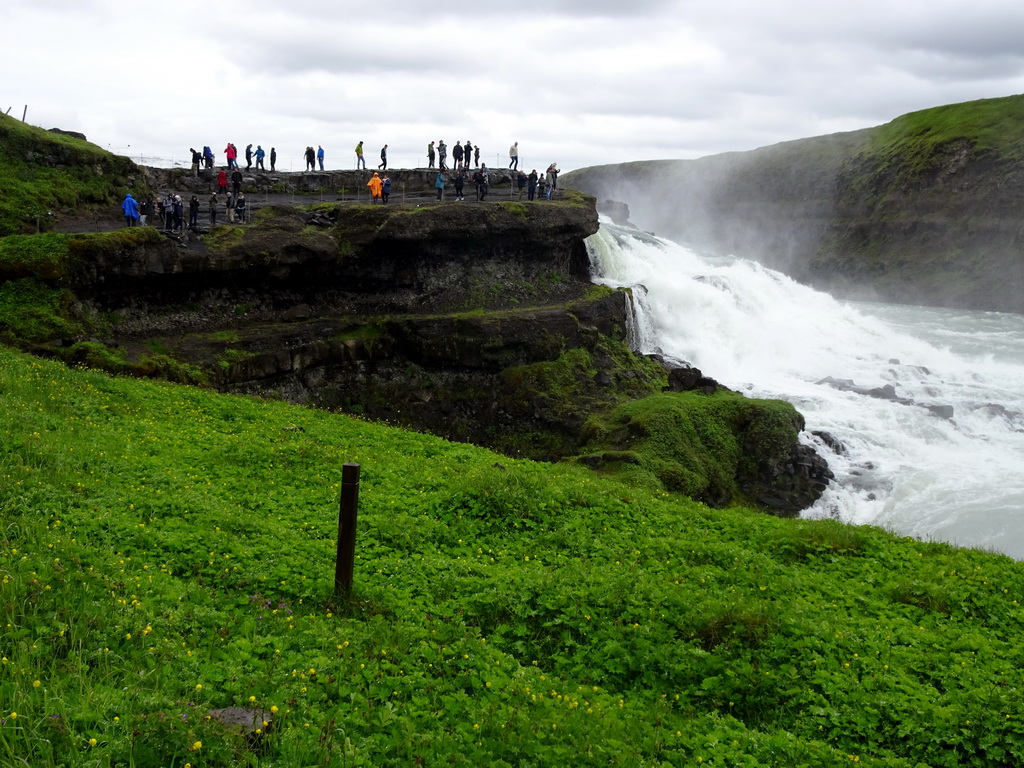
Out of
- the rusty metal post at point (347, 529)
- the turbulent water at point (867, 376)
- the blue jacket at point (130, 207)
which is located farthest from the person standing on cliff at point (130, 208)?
the turbulent water at point (867, 376)

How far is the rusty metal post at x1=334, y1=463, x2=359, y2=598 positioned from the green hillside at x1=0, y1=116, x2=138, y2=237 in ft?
60.4

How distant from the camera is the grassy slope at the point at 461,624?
598 centimetres

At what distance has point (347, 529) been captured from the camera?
25.7ft

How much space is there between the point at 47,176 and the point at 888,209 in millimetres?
69356

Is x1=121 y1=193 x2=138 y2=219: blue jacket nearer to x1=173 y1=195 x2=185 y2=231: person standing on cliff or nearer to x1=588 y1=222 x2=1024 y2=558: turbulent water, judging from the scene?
x1=173 y1=195 x2=185 y2=231: person standing on cliff

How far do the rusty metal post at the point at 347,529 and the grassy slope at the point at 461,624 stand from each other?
249 mm

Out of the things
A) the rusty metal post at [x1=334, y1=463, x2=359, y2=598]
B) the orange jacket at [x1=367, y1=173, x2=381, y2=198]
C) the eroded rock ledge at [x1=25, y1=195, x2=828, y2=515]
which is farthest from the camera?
the orange jacket at [x1=367, y1=173, x2=381, y2=198]

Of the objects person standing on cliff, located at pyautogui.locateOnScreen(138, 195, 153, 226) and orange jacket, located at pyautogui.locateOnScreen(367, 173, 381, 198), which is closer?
person standing on cliff, located at pyautogui.locateOnScreen(138, 195, 153, 226)

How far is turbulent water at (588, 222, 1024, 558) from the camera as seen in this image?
72.0 feet

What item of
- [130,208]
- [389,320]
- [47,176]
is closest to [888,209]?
[389,320]

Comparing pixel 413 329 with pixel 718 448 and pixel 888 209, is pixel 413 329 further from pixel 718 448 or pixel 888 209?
pixel 888 209

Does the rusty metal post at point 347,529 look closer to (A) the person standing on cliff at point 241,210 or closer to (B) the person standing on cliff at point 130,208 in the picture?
(B) the person standing on cliff at point 130,208

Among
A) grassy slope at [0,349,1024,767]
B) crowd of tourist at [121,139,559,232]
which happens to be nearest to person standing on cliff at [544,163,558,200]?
crowd of tourist at [121,139,559,232]

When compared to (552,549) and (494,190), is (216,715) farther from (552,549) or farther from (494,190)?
(494,190)
